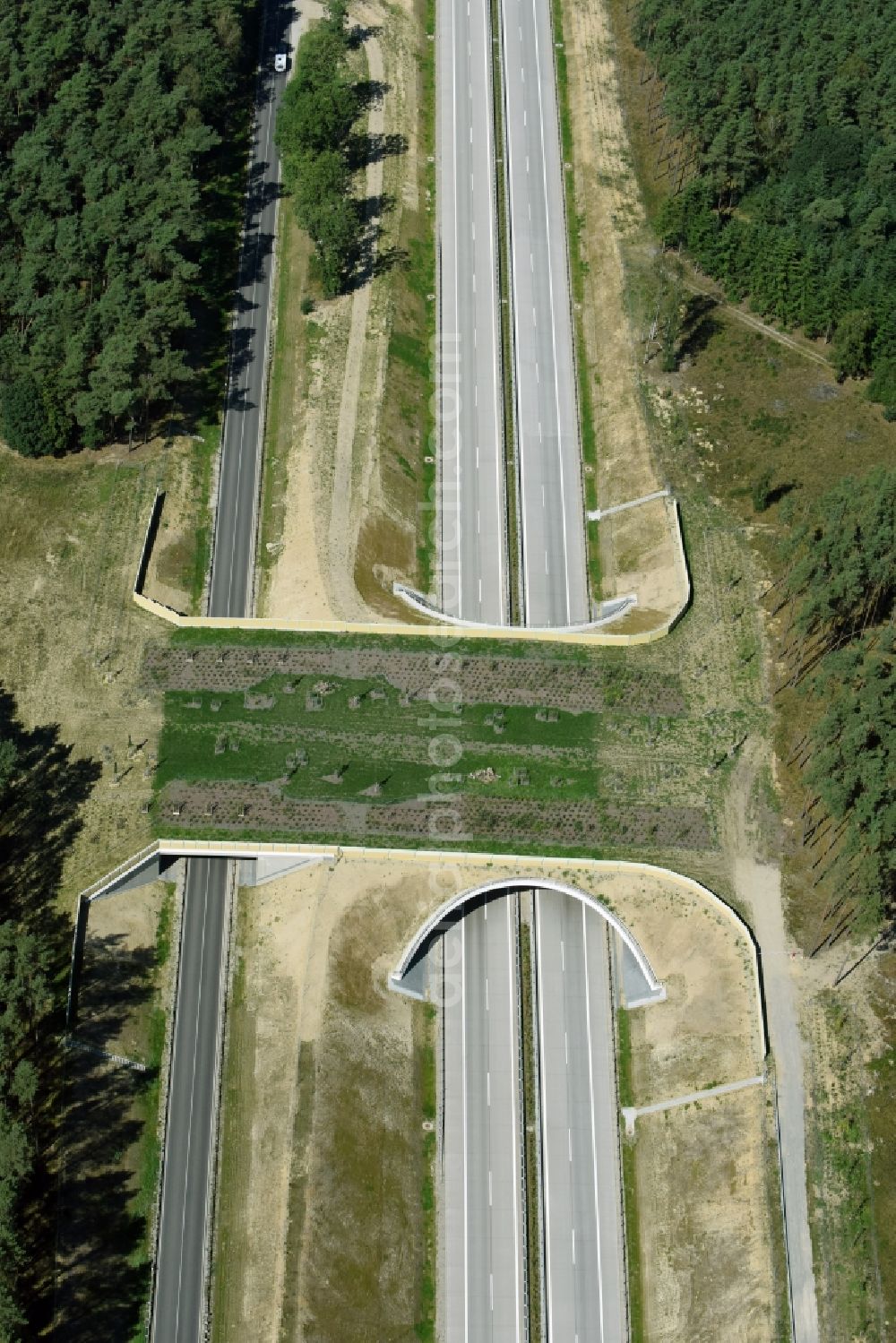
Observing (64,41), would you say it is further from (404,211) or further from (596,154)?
(596,154)

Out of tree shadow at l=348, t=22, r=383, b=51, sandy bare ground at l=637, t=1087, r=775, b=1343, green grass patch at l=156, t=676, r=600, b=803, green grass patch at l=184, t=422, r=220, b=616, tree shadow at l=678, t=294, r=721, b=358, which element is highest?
tree shadow at l=348, t=22, r=383, b=51

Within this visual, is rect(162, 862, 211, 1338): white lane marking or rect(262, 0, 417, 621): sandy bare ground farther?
rect(262, 0, 417, 621): sandy bare ground

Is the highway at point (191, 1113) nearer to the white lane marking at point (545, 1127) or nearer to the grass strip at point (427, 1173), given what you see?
the grass strip at point (427, 1173)

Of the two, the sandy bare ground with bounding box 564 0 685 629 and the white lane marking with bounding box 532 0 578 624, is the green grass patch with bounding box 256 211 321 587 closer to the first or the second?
the white lane marking with bounding box 532 0 578 624

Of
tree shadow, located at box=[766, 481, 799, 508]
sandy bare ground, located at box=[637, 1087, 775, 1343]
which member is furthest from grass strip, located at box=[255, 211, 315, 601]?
sandy bare ground, located at box=[637, 1087, 775, 1343]

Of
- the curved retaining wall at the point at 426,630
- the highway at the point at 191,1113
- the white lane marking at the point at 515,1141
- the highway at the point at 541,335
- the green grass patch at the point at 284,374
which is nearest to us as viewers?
the highway at the point at 191,1113

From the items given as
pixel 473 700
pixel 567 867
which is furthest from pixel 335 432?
pixel 567 867

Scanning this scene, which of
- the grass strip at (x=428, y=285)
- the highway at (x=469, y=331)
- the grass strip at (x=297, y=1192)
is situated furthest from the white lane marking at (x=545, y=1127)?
the grass strip at (x=428, y=285)
